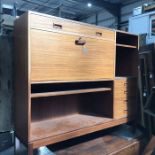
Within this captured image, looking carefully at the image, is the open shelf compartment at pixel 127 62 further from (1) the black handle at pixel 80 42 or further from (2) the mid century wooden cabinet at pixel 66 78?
(1) the black handle at pixel 80 42

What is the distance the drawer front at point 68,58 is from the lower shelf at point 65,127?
0.44 metres

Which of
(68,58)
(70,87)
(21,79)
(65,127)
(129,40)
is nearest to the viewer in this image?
(21,79)

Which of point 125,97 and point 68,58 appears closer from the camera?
point 68,58

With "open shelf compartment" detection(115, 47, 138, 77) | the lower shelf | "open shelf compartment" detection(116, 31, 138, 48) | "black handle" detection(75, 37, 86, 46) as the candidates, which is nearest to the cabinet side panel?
the lower shelf

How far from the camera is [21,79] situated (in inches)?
65.2

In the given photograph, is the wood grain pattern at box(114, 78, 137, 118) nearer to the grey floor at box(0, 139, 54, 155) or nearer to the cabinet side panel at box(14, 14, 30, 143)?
the grey floor at box(0, 139, 54, 155)

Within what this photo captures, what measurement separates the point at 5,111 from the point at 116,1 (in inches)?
183

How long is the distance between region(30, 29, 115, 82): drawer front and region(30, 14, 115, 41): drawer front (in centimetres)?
5

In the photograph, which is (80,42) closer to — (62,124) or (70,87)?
(70,87)

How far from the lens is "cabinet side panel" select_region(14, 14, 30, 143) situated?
1.56 m

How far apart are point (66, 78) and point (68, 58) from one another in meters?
0.17

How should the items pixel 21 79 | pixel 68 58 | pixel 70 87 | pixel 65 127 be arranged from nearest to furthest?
pixel 21 79, pixel 68 58, pixel 65 127, pixel 70 87

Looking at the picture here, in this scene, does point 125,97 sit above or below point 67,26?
below

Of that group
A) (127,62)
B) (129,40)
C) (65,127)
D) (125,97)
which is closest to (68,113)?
(65,127)
